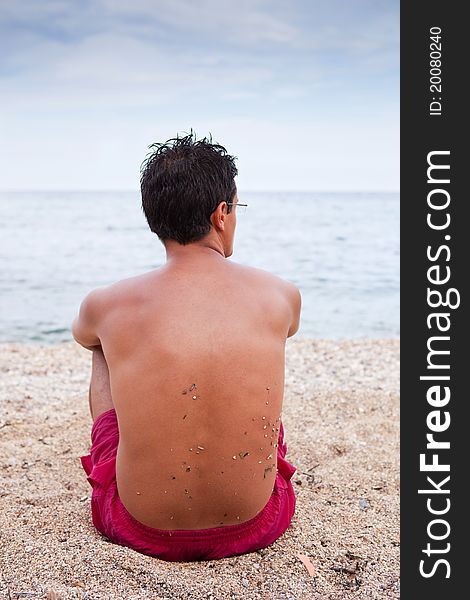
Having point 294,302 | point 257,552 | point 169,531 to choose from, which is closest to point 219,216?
point 294,302

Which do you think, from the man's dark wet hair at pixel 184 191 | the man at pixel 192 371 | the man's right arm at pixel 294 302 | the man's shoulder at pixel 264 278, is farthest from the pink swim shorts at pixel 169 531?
the man's dark wet hair at pixel 184 191

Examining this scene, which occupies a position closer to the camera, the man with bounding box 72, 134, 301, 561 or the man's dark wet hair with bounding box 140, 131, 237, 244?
the man with bounding box 72, 134, 301, 561

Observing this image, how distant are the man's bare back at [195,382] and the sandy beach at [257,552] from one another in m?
0.20

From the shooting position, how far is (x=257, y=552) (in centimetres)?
224

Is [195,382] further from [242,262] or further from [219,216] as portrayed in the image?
[242,262]

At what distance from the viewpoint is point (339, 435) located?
3652mm

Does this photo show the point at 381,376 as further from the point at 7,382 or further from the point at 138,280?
the point at 138,280

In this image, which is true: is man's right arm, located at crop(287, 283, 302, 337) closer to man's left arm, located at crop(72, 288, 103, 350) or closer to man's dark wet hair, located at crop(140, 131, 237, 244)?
man's dark wet hair, located at crop(140, 131, 237, 244)

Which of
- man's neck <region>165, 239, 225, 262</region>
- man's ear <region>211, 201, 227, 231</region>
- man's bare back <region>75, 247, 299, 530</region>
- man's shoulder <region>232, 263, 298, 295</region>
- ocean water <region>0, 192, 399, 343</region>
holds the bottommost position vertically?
ocean water <region>0, 192, 399, 343</region>

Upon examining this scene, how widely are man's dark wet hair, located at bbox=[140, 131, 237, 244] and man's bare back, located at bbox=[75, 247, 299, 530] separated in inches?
3.7

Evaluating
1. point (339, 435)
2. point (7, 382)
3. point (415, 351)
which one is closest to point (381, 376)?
point (339, 435)

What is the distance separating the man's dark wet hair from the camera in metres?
2.06

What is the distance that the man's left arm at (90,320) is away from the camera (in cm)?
208

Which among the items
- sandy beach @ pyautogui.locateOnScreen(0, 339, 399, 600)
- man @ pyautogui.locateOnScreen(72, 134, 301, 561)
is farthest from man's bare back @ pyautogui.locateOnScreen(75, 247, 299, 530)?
sandy beach @ pyautogui.locateOnScreen(0, 339, 399, 600)
